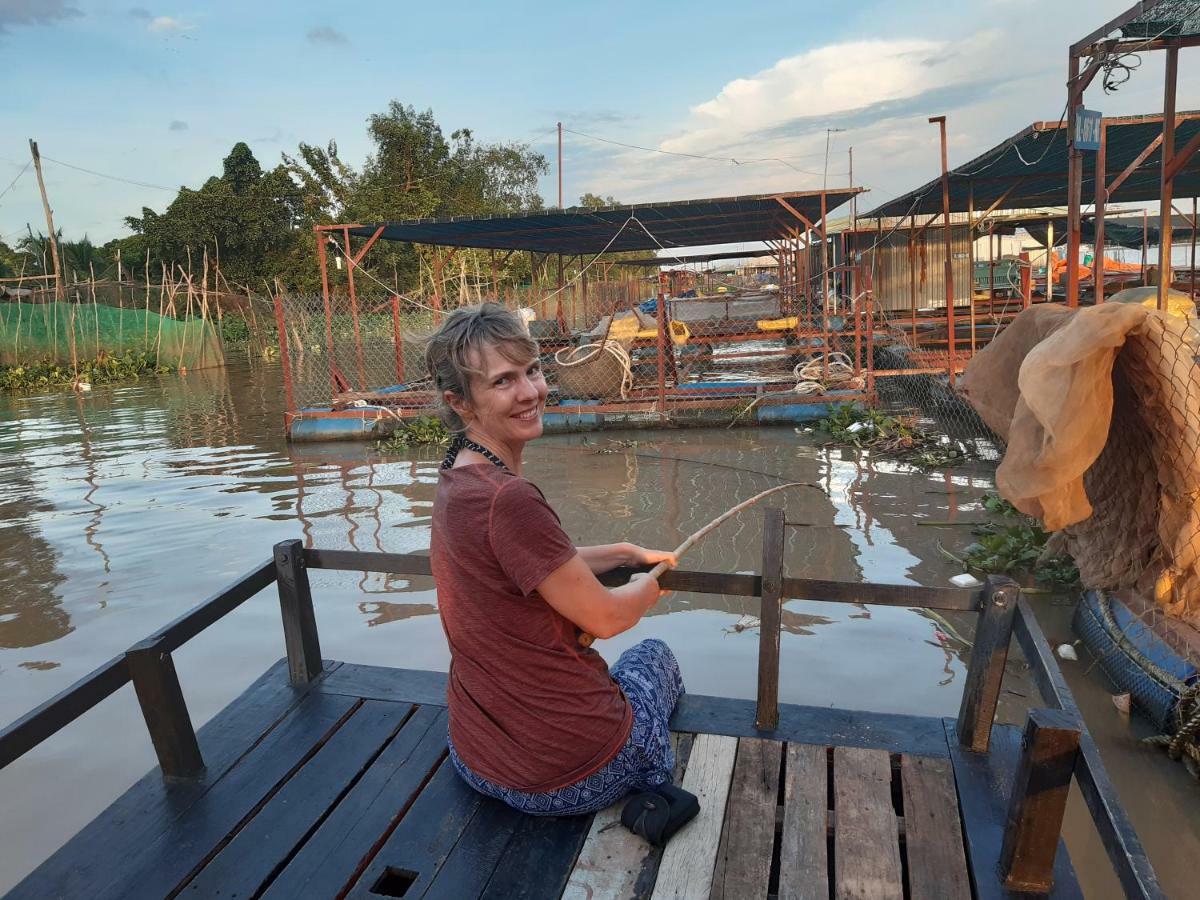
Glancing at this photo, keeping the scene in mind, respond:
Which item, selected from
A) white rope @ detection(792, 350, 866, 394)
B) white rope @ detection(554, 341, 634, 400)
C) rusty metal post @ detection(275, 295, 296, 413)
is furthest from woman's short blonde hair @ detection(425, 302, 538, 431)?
white rope @ detection(792, 350, 866, 394)

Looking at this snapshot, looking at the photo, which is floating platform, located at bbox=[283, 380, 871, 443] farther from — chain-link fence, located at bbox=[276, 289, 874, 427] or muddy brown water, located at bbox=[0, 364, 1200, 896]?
muddy brown water, located at bbox=[0, 364, 1200, 896]

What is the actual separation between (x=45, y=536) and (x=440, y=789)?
607 centimetres

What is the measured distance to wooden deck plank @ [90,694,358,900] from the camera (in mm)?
1938

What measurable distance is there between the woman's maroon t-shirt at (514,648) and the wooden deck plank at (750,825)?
14.6 inches

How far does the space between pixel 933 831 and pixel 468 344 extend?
1.64m

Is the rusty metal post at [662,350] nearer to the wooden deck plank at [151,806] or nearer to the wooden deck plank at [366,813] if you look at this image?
the wooden deck plank at [151,806]

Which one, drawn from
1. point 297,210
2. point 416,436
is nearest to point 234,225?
point 297,210

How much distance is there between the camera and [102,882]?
1925mm

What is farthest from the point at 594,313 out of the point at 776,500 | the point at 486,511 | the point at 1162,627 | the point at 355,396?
the point at 486,511

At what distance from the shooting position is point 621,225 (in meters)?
12.1

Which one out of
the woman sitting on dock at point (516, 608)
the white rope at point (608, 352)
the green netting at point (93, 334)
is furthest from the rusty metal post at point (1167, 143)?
the green netting at point (93, 334)

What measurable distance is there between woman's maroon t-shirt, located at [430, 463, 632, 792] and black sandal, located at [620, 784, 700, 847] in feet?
0.49

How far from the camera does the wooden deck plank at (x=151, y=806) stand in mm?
1936

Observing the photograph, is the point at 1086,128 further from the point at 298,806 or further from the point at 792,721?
the point at 298,806
